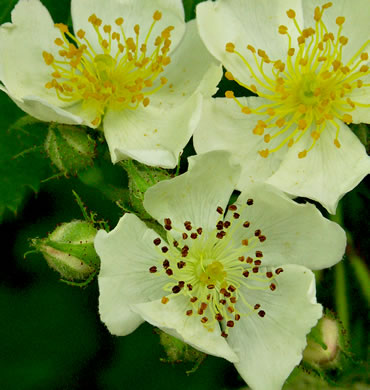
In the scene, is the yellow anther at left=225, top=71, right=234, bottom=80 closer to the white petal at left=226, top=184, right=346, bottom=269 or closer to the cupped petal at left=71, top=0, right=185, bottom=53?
the cupped petal at left=71, top=0, right=185, bottom=53

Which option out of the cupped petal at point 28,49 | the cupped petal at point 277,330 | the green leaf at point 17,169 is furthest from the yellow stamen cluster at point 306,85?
the green leaf at point 17,169

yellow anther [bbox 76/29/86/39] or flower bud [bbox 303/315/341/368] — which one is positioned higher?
yellow anther [bbox 76/29/86/39]

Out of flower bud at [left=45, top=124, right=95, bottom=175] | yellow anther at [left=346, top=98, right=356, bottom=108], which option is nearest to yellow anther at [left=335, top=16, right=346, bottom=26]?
yellow anther at [left=346, top=98, right=356, bottom=108]

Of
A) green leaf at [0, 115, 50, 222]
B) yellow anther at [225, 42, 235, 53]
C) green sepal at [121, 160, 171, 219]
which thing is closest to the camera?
green sepal at [121, 160, 171, 219]

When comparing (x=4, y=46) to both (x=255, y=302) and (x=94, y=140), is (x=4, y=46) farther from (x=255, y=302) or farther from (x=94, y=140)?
(x=255, y=302)

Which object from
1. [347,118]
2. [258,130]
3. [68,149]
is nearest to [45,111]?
[68,149]

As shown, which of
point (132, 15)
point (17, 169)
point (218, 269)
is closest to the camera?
point (218, 269)

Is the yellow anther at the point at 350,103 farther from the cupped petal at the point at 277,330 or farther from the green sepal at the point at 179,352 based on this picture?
the green sepal at the point at 179,352

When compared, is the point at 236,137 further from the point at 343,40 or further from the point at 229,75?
the point at 343,40
